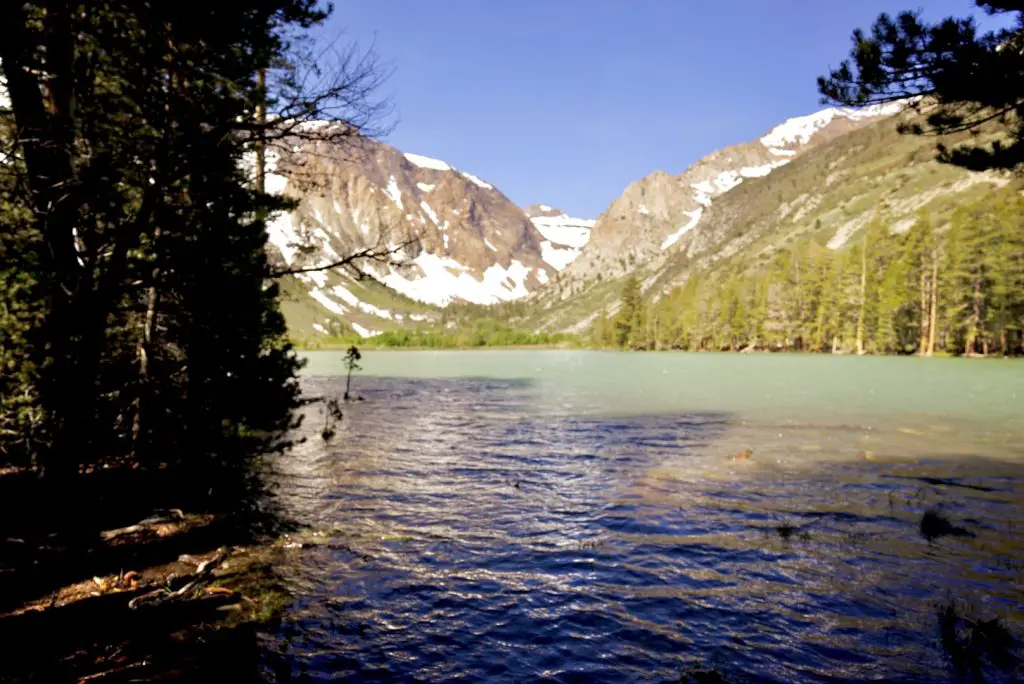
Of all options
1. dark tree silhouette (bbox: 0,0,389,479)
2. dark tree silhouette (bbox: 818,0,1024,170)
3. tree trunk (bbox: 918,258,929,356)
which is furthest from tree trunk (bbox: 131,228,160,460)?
tree trunk (bbox: 918,258,929,356)

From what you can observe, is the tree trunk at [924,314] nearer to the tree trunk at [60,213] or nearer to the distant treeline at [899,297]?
the distant treeline at [899,297]

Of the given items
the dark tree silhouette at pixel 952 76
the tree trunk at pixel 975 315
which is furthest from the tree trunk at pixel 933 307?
the dark tree silhouette at pixel 952 76

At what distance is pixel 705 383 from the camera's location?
61625 mm

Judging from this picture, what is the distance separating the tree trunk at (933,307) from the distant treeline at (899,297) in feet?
0.66

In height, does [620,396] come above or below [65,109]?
below

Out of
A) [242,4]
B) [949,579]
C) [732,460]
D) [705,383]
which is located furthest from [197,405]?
[705,383]

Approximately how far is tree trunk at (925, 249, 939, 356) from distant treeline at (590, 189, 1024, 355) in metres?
0.20

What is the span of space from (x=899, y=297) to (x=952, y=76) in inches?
4728

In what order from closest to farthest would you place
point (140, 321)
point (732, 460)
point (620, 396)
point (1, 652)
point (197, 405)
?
point (1, 652) → point (197, 405) → point (140, 321) → point (732, 460) → point (620, 396)

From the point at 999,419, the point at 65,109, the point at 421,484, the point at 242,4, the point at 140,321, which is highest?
the point at 242,4

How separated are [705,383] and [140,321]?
5553 centimetres

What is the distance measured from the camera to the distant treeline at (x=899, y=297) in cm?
9431

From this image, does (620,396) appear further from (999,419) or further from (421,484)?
(421,484)

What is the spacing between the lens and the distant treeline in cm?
9431
